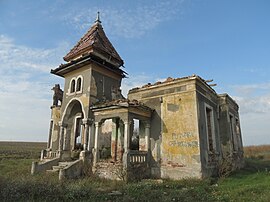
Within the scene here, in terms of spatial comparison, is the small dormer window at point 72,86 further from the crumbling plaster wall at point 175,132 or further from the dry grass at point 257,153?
the dry grass at point 257,153

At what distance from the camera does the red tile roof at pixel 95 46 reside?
14695 mm

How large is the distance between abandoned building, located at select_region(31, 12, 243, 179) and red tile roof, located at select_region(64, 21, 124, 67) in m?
0.08

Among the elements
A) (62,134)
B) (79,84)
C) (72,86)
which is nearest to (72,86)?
(72,86)

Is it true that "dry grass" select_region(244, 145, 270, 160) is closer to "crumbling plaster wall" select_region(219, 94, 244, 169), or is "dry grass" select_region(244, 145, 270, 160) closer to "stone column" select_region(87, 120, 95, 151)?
"crumbling plaster wall" select_region(219, 94, 244, 169)

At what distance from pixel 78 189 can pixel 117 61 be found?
37.4 ft

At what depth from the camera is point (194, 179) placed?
9422mm

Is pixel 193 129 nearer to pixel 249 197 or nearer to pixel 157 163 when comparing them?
pixel 157 163

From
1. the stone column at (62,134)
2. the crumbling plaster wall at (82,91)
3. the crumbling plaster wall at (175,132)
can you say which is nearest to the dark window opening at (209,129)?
the crumbling plaster wall at (175,132)

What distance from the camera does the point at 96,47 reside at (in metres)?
14.5

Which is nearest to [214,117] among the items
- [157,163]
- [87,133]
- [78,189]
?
[157,163]

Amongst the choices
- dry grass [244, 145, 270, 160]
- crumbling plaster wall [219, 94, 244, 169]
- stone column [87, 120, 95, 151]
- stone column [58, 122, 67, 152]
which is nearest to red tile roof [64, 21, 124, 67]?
stone column [87, 120, 95, 151]

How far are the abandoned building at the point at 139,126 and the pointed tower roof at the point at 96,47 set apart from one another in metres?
0.09

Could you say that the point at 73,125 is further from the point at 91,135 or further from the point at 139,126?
the point at 139,126

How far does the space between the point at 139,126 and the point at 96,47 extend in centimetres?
663
